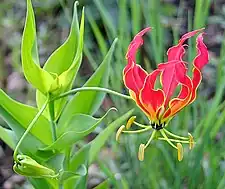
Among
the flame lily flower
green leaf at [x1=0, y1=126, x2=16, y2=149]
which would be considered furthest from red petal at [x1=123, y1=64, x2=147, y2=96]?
green leaf at [x1=0, y1=126, x2=16, y2=149]

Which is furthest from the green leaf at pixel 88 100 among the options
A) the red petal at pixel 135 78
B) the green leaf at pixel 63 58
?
the red petal at pixel 135 78

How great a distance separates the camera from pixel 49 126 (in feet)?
3.58

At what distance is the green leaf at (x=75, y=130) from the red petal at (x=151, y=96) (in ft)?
0.27

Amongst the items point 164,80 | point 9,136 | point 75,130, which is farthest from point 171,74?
point 9,136

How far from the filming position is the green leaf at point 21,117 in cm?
108

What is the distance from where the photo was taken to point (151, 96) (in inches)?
37.1

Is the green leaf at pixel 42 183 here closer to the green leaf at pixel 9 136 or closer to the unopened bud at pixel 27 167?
the green leaf at pixel 9 136

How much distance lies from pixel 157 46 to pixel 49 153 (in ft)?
1.71

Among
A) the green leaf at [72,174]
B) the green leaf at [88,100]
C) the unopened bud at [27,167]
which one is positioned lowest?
the green leaf at [72,174]

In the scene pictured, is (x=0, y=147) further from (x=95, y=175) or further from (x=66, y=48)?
(x=66, y=48)

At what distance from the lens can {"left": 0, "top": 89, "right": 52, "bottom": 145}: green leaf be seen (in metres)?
1.08

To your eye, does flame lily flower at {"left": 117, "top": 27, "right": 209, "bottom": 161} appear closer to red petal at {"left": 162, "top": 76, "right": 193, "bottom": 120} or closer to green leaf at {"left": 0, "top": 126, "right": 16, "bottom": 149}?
red petal at {"left": 162, "top": 76, "right": 193, "bottom": 120}

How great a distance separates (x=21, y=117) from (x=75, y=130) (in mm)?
103

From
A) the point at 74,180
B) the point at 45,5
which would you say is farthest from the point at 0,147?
the point at 74,180
